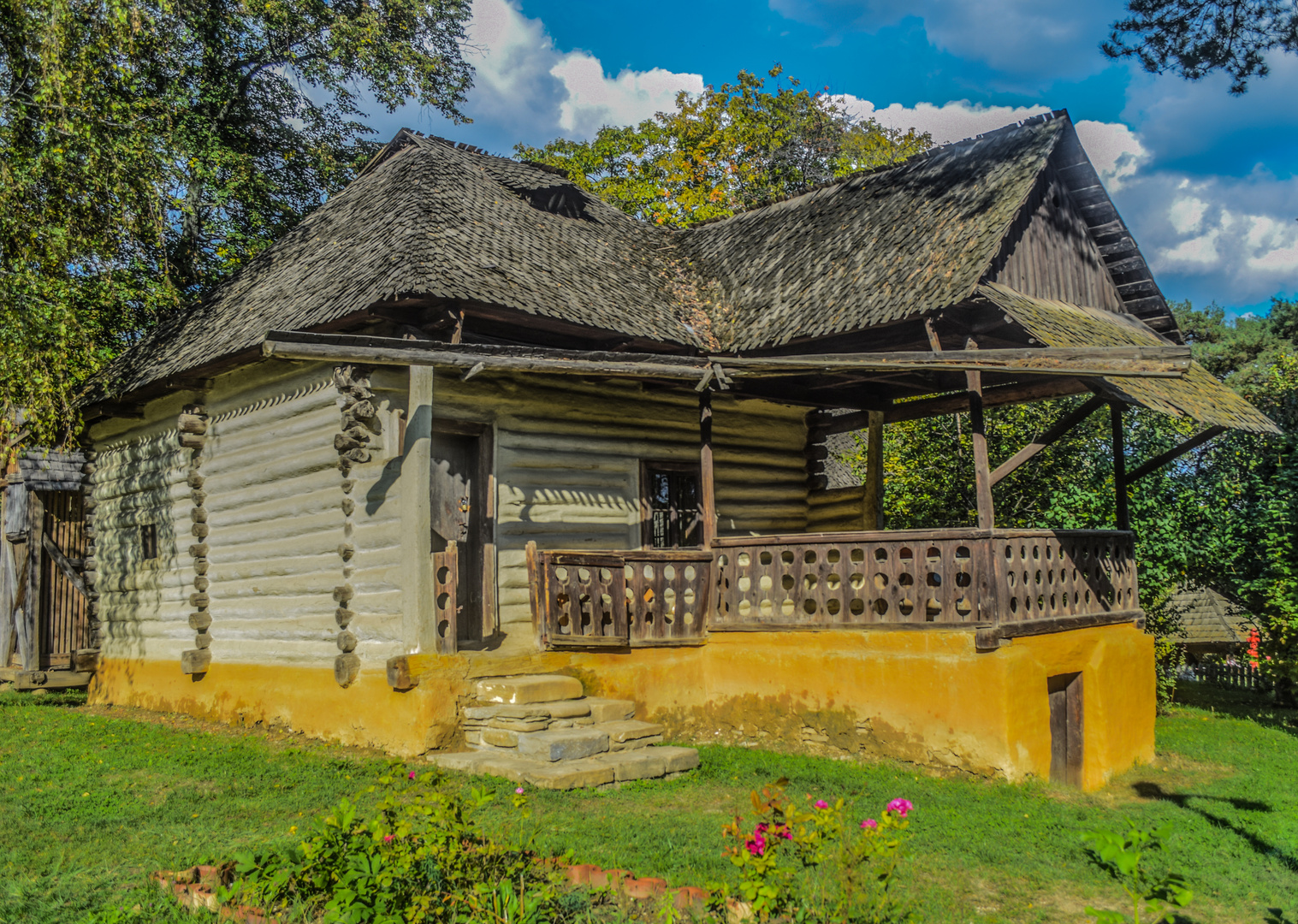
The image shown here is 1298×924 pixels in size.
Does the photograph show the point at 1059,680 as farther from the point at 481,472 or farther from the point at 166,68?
the point at 166,68

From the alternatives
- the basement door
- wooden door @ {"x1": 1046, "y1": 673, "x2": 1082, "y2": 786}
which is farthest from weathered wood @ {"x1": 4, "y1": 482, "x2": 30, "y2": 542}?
wooden door @ {"x1": 1046, "y1": 673, "x2": 1082, "y2": 786}

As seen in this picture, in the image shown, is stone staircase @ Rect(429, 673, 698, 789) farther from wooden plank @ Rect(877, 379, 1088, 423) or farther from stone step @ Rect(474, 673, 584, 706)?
wooden plank @ Rect(877, 379, 1088, 423)

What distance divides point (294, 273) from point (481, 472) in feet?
14.2

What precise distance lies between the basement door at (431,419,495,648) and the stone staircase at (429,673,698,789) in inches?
54.6

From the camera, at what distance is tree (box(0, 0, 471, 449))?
1212 centimetres

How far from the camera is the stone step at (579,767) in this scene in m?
7.97

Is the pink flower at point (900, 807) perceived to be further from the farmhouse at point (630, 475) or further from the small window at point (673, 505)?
the small window at point (673, 505)

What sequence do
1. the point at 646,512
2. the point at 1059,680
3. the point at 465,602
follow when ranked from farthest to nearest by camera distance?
1. the point at 646,512
2. the point at 465,602
3. the point at 1059,680

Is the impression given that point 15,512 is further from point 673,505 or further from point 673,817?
point 673,817

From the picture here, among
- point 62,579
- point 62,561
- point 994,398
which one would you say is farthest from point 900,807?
point 62,579

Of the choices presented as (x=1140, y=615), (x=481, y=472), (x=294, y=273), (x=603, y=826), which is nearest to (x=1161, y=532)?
(x=1140, y=615)

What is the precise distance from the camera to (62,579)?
15.5m

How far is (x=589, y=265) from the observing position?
516 inches

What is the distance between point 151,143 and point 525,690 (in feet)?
31.6
